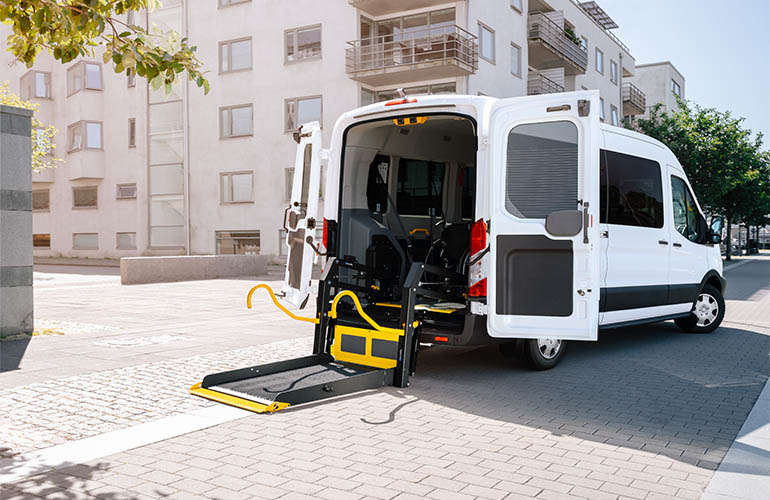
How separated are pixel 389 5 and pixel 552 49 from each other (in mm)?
9195

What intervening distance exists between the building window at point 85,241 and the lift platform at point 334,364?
32.7m

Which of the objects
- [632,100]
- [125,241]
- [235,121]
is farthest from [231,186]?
[632,100]

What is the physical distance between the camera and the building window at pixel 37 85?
38219 mm

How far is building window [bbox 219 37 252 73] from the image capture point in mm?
29891

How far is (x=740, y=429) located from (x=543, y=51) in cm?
2966

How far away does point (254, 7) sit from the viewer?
29.5m

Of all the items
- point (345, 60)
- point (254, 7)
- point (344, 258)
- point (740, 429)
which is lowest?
point (740, 429)

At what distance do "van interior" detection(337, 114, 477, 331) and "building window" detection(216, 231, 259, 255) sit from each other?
2170 cm

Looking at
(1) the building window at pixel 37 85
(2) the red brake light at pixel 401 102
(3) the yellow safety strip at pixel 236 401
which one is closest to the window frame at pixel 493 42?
(2) the red brake light at pixel 401 102

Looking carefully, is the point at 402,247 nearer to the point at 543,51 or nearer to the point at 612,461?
the point at 612,461

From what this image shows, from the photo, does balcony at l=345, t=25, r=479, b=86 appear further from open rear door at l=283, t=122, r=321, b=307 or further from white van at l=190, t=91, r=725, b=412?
open rear door at l=283, t=122, r=321, b=307

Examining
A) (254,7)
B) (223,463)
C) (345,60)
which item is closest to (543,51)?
(345,60)

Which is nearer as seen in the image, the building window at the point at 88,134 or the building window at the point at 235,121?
the building window at the point at 235,121

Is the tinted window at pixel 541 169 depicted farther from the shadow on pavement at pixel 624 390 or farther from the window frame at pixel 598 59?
the window frame at pixel 598 59
